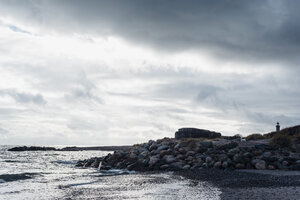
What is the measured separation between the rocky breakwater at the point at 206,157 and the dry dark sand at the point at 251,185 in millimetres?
3591

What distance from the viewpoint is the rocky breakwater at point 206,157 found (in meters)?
24.4

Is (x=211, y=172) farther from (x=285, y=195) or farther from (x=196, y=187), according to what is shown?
(x=285, y=195)

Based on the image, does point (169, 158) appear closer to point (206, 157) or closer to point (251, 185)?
point (206, 157)

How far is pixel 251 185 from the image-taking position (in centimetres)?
1614

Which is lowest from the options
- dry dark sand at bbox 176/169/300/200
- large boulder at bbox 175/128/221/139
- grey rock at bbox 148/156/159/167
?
dry dark sand at bbox 176/169/300/200

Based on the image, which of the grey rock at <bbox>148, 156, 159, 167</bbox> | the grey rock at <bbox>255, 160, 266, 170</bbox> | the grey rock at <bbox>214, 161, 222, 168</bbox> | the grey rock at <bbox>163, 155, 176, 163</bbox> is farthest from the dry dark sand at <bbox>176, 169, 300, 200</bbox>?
the grey rock at <bbox>148, 156, 159, 167</bbox>

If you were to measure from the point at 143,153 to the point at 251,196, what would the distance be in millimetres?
19070

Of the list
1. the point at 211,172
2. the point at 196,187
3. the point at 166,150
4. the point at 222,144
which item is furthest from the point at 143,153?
the point at 196,187

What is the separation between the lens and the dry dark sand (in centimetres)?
1316

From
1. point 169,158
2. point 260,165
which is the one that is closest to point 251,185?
point 260,165

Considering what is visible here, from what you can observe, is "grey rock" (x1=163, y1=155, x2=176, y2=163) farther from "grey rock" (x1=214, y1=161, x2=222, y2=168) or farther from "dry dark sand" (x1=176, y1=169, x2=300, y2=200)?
"dry dark sand" (x1=176, y1=169, x2=300, y2=200)

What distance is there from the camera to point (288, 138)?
30844mm

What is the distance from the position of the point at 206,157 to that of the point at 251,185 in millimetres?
10284

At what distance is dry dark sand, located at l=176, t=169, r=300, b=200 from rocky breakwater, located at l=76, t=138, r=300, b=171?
11.8ft
